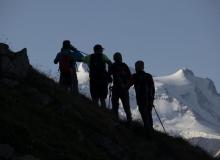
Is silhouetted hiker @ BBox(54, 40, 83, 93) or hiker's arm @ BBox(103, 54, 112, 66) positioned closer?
hiker's arm @ BBox(103, 54, 112, 66)

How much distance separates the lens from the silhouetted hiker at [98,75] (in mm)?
23453

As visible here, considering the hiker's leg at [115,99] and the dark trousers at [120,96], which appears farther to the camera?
the hiker's leg at [115,99]

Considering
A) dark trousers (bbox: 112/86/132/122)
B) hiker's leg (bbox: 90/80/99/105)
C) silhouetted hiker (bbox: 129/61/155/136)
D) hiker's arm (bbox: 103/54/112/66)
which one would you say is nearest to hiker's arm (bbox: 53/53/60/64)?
hiker's leg (bbox: 90/80/99/105)

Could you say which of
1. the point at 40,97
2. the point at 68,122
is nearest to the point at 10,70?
the point at 40,97

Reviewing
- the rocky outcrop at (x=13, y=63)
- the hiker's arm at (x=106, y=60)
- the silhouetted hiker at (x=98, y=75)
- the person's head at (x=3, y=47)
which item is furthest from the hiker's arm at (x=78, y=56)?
the rocky outcrop at (x=13, y=63)

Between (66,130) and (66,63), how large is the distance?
7.54 m

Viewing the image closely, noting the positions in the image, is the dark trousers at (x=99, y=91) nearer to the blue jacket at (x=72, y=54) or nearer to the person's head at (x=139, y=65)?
the blue jacket at (x=72, y=54)

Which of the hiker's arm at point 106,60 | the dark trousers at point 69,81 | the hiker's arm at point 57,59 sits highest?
the hiker's arm at point 57,59

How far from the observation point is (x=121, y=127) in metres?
20.3

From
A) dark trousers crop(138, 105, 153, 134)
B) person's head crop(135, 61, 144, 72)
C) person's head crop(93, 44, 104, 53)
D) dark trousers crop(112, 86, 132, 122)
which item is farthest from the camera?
person's head crop(93, 44, 104, 53)

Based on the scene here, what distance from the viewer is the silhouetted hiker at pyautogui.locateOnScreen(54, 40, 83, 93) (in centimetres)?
2427

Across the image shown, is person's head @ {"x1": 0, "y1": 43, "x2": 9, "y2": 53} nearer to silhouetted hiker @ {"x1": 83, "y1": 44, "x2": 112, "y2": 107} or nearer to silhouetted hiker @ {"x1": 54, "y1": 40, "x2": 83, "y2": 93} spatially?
silhouetted hiker @ {"x1": 54, "y1": 40, "x2": 83, "y2": 93}

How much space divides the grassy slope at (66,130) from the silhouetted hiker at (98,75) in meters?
0.80

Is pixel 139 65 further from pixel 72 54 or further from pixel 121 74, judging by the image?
pixel 72 54
